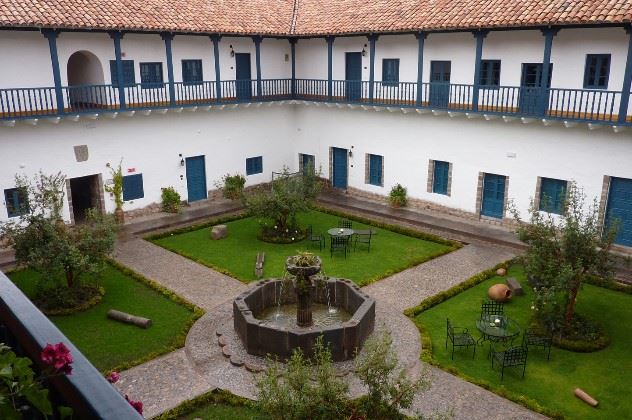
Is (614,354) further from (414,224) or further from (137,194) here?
(137,194)

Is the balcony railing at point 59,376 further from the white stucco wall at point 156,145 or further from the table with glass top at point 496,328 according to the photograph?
the white stucco wall at point 156,145

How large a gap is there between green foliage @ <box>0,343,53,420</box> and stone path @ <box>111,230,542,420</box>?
8.22m

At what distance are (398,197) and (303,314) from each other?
12339 mm

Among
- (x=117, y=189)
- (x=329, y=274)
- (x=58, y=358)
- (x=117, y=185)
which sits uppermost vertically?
(x=58, y=358)

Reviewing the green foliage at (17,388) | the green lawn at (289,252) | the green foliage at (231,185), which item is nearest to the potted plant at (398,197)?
the green lawn at (289,252)

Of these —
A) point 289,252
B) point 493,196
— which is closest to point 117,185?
point 289,252

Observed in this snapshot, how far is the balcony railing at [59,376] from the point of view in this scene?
69.0 inches

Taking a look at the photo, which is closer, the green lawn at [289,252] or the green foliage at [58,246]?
the green foliage at [58,246]

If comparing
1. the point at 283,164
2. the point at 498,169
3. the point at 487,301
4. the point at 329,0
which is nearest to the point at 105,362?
the point at 487,301

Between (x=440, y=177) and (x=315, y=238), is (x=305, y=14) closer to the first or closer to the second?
(x=440, y=177)

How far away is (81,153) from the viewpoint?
20906 millimetres

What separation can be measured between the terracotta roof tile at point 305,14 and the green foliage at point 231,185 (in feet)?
22.0

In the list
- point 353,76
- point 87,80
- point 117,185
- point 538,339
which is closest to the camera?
point 538,339

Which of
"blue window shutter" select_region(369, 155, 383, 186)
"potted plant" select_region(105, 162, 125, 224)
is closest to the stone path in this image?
"potted plant" select_region(105, 162, 125, 224)
